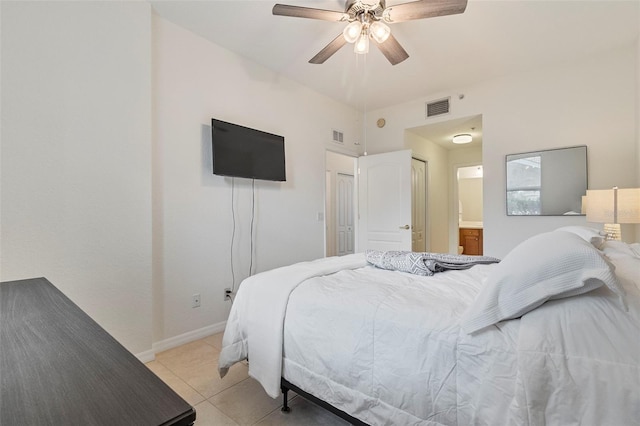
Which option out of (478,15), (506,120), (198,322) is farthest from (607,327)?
(506,120)

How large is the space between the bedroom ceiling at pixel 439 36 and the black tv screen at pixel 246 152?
32.4 inches

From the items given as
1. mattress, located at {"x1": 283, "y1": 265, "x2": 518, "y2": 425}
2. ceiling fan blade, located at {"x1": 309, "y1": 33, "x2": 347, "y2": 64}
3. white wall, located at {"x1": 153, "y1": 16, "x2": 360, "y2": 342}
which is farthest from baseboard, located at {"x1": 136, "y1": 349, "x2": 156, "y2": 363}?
ceiling fan blade, located at {"x1": 309, "y1": 33, "x2": 347, "y2": 64}

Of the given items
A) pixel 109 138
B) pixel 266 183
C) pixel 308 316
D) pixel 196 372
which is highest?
pixel 109 138

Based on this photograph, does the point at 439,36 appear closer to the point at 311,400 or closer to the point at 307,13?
the point at 307,13

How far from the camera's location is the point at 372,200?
14.5 ft

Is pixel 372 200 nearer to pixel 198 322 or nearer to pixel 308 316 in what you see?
pixel 198 322

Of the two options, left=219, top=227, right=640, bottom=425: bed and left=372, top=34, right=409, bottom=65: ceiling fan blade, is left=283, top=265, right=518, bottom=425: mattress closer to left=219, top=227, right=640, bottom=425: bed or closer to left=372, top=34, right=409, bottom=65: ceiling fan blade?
left=219, top=227, right=640, bottom=425: bed

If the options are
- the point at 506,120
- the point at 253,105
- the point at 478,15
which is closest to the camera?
the point at 478,15

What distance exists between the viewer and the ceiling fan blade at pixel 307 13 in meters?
1.93

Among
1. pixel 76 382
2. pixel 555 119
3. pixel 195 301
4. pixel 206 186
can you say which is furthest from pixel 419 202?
pixel 76 382

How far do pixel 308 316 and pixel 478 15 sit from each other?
268 centimetres

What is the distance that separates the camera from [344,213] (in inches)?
243

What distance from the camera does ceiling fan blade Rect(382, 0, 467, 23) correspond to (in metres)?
1.82

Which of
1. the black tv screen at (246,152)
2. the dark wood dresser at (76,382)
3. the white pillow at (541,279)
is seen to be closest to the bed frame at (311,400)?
the white pillow at (541,279)
